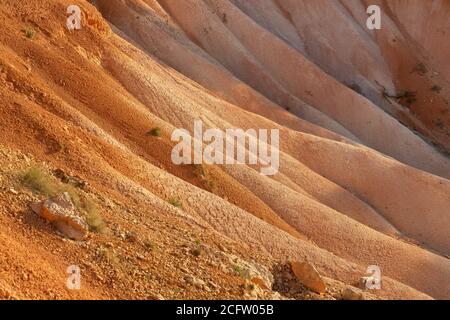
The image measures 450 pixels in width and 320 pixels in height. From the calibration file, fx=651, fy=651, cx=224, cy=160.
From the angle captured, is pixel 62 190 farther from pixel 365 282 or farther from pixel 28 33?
pixel 365 282

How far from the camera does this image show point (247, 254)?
1294cm

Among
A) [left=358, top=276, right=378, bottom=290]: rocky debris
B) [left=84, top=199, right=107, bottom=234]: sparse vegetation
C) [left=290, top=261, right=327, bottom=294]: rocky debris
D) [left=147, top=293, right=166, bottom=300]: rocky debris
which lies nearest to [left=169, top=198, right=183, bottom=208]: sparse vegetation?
[left=84, top=199, right=107, bottom=234]: sparse vegetation

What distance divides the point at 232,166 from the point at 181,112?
265 cm

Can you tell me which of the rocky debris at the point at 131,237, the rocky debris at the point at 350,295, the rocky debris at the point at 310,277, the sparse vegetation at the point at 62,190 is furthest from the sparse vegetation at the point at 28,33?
the rocky debris at the point at 350,295

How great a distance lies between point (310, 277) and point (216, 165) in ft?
22.1

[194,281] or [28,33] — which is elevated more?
[28,33]

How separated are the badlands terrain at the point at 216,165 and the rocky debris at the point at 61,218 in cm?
5

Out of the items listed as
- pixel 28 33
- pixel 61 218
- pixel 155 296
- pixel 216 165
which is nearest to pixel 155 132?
pixel 216 165

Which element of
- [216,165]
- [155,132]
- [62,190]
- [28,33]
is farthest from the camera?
[216,165]

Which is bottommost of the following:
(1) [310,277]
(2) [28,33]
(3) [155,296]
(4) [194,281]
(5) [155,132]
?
(3) [155,296]

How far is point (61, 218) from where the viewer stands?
1028 cm

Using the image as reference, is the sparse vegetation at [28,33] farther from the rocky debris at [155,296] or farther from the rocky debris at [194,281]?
the rocky debris at [155,296]

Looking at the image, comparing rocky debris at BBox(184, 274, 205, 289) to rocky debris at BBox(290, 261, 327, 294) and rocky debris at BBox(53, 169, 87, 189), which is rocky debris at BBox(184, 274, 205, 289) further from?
rocky debris at BBox(53, 169, 87, 189)

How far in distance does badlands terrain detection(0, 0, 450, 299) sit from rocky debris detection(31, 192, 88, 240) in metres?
0.05
